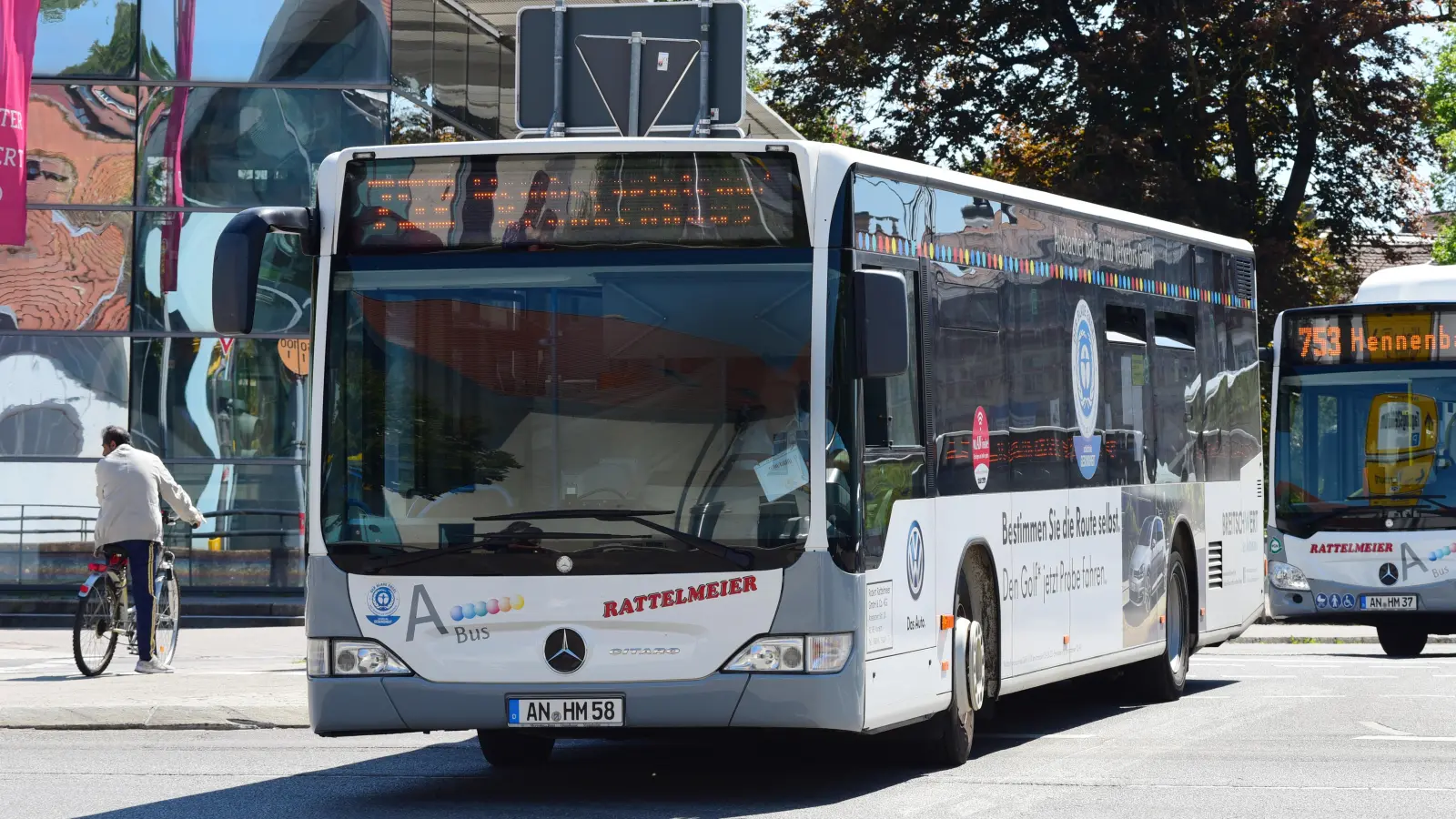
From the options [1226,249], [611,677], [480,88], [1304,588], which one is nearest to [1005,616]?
[611,677]

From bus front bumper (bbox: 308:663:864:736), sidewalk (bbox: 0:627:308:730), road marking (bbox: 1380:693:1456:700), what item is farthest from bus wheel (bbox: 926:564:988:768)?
road marking (bbox: 1380:693:1456:700)

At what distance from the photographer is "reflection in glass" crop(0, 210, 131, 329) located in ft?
77.3

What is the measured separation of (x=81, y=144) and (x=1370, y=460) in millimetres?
12843

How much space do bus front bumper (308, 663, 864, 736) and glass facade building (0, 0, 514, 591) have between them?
13.8m

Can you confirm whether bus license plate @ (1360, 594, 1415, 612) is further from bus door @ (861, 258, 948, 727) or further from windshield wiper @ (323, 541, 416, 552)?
windshield wiper @ (323, 541, 416, 552)

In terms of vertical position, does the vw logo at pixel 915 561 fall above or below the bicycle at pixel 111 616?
above

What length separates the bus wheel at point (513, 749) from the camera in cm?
1169

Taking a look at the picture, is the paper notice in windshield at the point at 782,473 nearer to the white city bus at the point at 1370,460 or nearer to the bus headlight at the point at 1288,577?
the white city bus at the point at 1370,460

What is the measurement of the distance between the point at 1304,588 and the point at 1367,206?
14.3 m

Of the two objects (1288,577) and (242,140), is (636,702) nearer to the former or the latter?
(1288,577)

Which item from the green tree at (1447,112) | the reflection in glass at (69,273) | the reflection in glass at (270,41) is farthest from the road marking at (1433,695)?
the green tree at (1447,112)

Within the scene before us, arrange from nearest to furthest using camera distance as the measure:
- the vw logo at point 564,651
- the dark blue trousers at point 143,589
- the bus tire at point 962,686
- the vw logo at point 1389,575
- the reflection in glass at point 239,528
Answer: the vw logo at point 564,651, the bus tire at point 962,686, the dark blue trousers at point 143,589, the vw logo at point 1389,575, the reflection in glass at point 239,528

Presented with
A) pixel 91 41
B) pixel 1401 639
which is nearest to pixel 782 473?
pixel 1401 639

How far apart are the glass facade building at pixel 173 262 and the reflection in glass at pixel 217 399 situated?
0.06 feet
